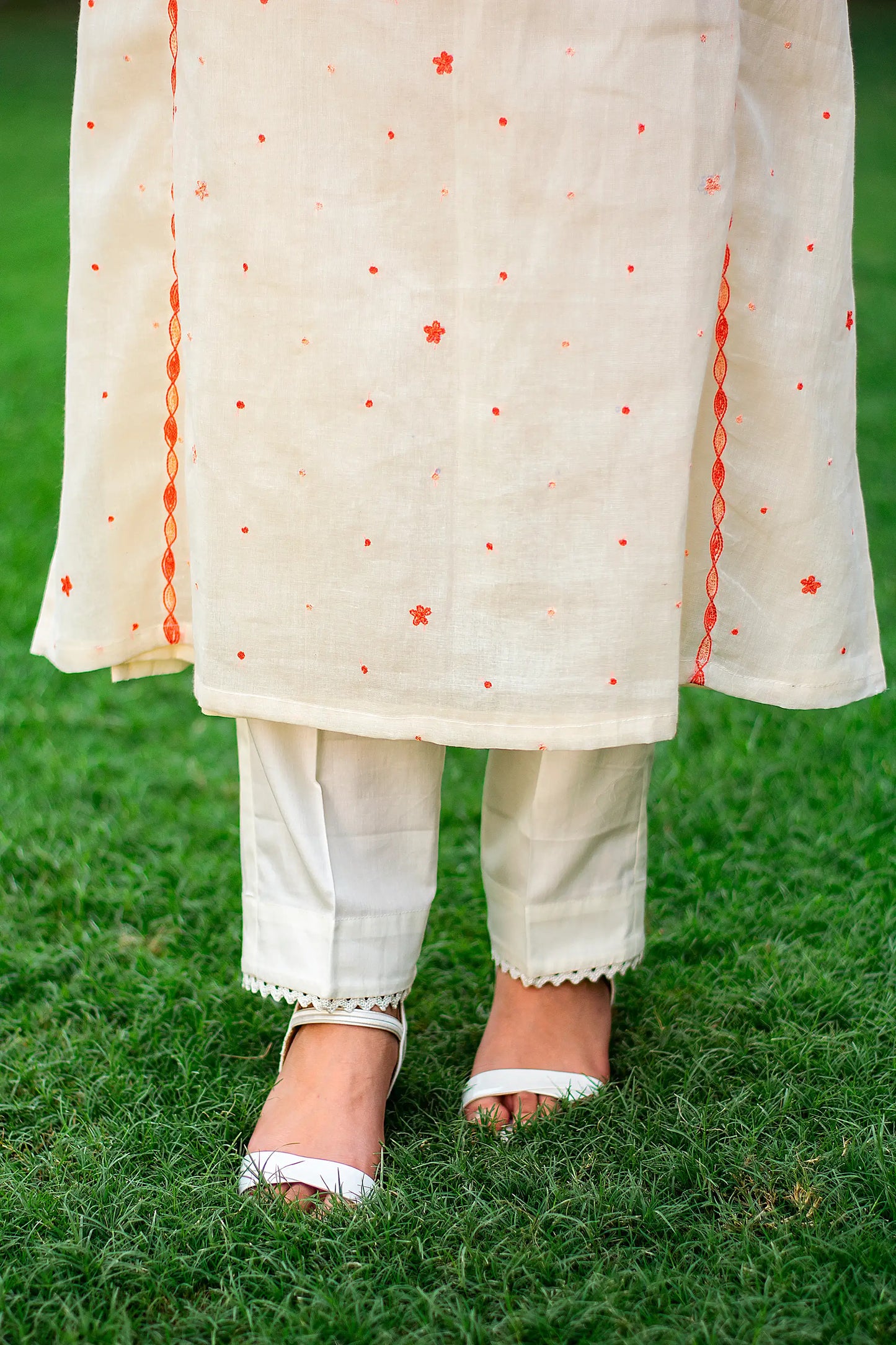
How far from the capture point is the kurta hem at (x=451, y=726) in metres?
1.08

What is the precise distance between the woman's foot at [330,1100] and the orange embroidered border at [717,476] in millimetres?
471

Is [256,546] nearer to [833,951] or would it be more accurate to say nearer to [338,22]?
[338,22]

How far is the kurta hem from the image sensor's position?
108cm

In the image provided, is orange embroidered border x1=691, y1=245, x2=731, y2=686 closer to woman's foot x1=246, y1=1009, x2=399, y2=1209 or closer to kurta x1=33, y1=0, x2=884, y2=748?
kurta x1=33, y1=0, x2=884, y2=748

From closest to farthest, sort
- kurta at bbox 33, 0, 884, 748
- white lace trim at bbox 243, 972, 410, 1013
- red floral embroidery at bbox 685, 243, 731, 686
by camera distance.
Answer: kurta at bbox 33, 0, 884, 748 → red floral embroidery at bbox 685, 243, 731, 686 → white lace trim at bbox 243, 972, 410, 1013

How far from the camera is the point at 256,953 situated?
1233 mm

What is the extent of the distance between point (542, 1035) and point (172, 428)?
2.36 feet

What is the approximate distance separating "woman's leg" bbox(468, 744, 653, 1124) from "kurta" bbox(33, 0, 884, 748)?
0.16 metres

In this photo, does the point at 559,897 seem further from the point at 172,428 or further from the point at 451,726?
the point at 172,428

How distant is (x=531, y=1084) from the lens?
1.28 meters

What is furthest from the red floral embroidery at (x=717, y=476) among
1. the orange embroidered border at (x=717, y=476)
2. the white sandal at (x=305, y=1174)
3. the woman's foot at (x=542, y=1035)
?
the white sandal at (x=305, y=1174)

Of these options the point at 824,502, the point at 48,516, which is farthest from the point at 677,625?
the point at 48,516

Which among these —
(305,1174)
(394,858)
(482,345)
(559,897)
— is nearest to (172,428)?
(482,345)

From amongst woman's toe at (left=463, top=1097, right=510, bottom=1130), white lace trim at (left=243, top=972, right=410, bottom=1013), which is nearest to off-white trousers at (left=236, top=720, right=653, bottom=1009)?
white lace trim at (left=243, top=972, right=410, bottom=1013)
